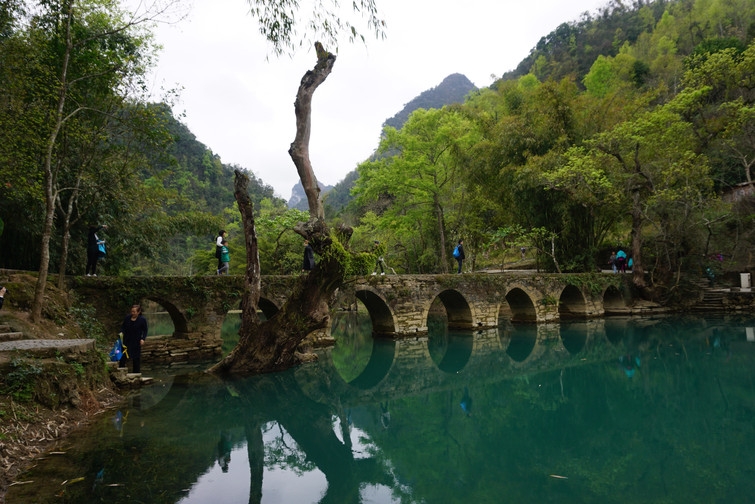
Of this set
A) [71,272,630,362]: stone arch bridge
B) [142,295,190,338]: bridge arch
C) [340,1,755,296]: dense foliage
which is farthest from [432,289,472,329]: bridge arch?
[142,295,190,338]: bridge arch

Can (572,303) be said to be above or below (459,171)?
below

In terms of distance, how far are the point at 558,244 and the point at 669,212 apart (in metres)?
4.61

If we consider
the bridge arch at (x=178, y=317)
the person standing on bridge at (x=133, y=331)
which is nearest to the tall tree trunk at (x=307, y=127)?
the person standing on bridge at (x=133, y=331)

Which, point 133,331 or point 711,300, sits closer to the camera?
point 133,331

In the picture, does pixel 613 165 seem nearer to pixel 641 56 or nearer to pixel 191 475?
pixel 191 475

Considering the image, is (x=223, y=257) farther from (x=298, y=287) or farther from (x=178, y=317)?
(x=298, y=287)

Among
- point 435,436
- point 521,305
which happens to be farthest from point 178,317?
point 521,305

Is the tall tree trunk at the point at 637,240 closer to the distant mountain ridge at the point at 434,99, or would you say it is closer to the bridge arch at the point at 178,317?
the bridge arch at the point at 178,317

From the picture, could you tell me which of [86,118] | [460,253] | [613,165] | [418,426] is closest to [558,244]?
[613,165]

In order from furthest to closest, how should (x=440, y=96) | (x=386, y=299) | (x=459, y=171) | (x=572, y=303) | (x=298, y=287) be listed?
(x=440, y=96)
(x=459, y=171)
(x=572, y=303)
(x=386, y=299)
(x=298, y=287)

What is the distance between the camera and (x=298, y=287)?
9352 millimetres

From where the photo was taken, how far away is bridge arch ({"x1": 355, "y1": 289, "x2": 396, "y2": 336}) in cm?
1509

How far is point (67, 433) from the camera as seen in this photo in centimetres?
553

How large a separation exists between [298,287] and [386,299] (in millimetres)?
6064
